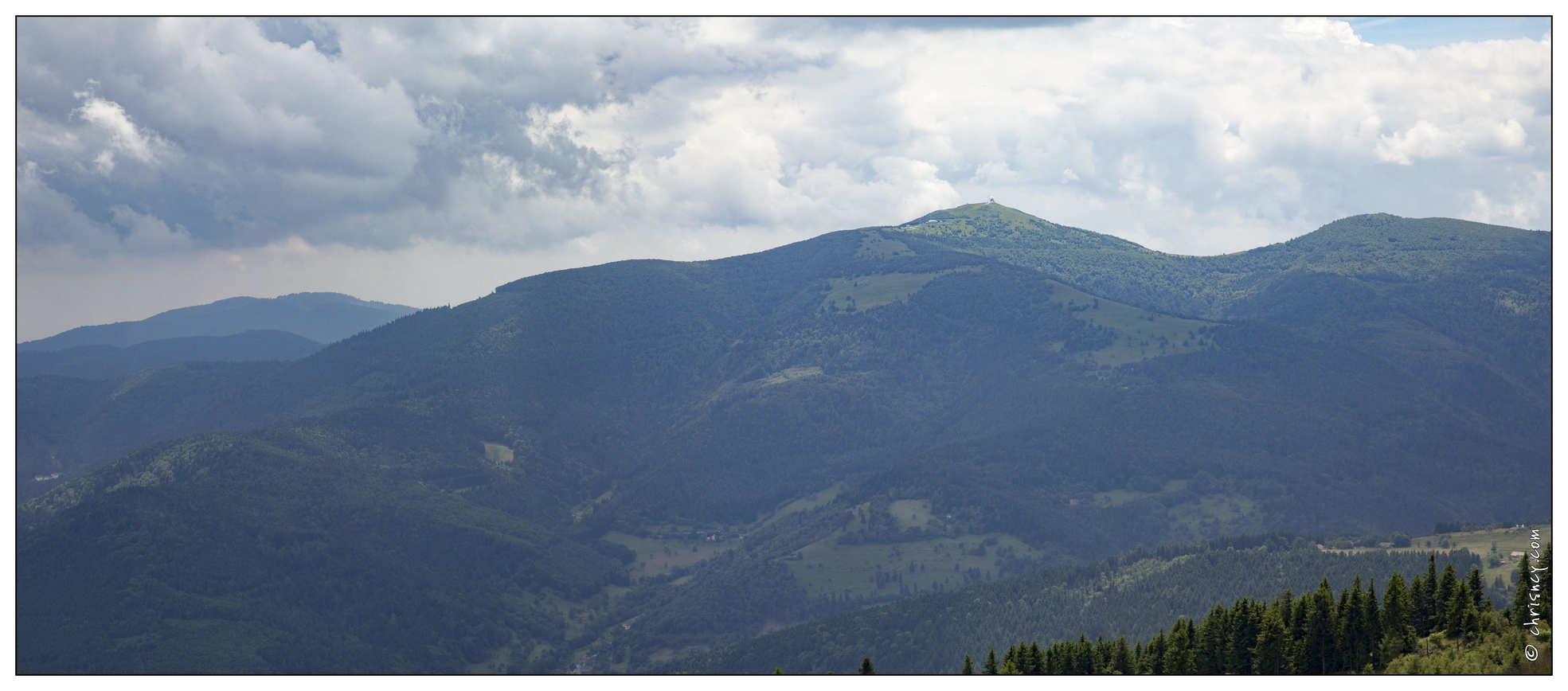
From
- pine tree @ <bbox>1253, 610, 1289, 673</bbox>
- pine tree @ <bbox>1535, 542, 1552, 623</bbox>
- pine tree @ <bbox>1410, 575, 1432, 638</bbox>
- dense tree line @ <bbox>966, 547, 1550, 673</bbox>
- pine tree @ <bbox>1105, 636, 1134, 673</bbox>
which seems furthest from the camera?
pine tree @ <bbox>1105, 636, 1134, 673</bbox>

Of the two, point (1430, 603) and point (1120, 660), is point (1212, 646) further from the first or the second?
point (1430, 603)

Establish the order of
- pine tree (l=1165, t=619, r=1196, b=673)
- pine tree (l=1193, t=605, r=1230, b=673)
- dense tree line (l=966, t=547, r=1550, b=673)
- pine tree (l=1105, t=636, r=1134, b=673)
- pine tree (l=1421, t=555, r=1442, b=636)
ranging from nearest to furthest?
dense tree line (l=966, t=547, r=1550, b=673) → pine tree (l=1421, t=555, r=1442, b=636) → pine tree (l=1193, t=605, r=1230, b=673) → pine tree (l=1165, t=619, r=1196, b=673) → pine tree (l=1105, t=636, r=1134, b=673)

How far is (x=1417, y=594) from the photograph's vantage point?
352 ft

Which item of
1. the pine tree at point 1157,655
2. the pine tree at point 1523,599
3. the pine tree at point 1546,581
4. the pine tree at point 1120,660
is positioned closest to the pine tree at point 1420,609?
the pine tree at point 1523,599

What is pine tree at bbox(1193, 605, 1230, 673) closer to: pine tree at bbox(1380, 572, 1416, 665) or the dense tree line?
the dense tree line

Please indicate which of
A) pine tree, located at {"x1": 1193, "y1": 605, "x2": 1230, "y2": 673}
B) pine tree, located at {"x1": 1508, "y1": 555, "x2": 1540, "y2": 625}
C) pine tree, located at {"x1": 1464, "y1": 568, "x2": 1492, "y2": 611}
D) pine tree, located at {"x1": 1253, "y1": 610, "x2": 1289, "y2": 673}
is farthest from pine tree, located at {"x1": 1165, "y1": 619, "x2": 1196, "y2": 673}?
pine tree, located at {"x1": 1508, "y1": 555, "x2": 1540, "y2": 625}

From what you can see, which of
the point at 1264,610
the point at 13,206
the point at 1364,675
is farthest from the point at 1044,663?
the point at 13,206

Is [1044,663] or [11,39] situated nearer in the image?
[11,39]

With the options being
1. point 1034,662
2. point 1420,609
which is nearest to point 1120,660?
point 1034,662

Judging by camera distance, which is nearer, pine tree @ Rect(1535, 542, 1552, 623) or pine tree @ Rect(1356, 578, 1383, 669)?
pine tree @ Rect(1535, 542, 1552, 623)

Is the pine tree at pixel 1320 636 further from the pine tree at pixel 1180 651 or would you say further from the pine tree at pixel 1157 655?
the pine tree at pixel 1157 655

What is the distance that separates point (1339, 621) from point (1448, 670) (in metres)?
15.9

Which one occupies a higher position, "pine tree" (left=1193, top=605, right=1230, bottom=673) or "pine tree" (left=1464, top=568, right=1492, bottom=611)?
"pine tree" (left=1464, top=568, right=1492, bottom=611)
